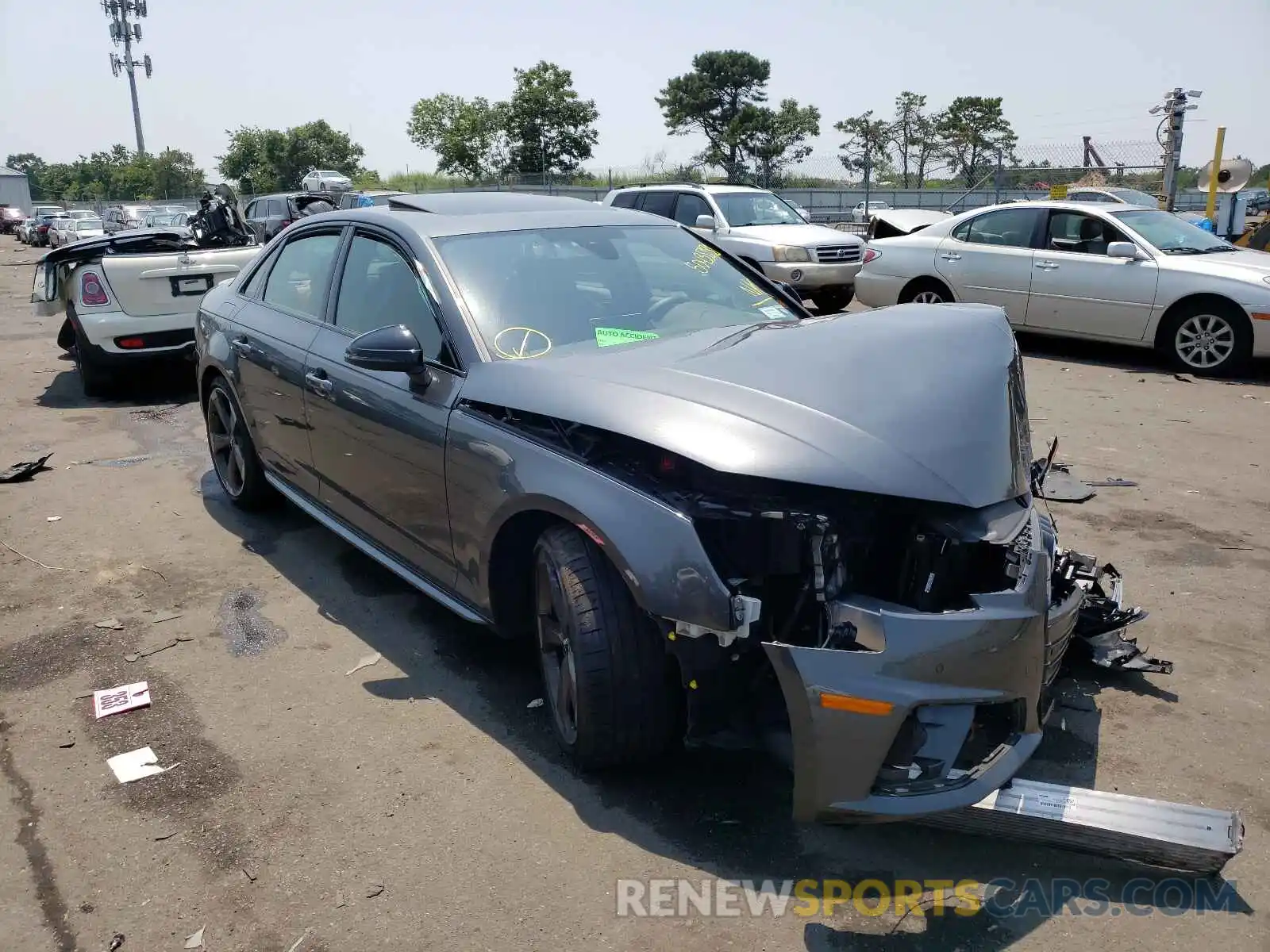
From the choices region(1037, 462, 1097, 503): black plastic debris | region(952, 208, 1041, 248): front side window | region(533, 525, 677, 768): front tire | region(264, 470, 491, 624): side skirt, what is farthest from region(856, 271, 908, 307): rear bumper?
region(533, 525, 677, 768): front tire

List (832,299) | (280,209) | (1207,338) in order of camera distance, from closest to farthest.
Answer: (1207,338), (832,299), (280,209)

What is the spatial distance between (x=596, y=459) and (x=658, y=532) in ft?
1.22

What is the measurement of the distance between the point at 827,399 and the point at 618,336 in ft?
3.50

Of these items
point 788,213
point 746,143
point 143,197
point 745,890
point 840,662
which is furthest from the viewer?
point 143,197

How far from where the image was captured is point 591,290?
3.74 m

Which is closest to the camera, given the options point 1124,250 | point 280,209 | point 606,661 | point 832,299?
point 606,661

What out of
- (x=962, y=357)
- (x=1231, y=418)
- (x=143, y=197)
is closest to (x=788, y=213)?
(x=1231, y=418)

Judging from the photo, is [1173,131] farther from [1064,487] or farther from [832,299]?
[1064,487]

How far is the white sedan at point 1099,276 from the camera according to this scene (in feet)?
28.8

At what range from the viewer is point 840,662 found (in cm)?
235

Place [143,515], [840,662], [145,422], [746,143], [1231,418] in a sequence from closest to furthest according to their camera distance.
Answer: [840,662] < [143,515] < [1231,418] < [145,422] < [746,143]

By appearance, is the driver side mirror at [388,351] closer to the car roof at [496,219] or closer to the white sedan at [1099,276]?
the car roof at [496,219]

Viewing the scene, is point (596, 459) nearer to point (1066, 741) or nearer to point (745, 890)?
point (745, 890)

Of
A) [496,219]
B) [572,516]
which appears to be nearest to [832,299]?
[496,219]
